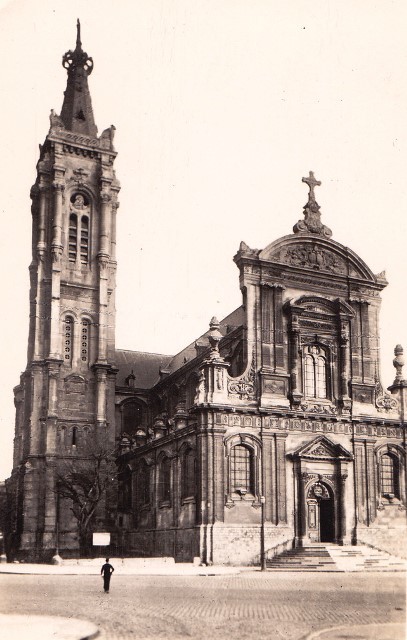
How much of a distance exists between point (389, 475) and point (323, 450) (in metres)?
4.80

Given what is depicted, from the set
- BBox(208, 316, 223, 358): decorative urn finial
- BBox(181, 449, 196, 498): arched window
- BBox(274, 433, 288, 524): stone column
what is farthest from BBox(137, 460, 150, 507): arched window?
BBox(208, 316, 223, 358): decorative urn finial

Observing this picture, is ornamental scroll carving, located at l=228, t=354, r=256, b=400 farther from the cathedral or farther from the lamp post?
the lamp post

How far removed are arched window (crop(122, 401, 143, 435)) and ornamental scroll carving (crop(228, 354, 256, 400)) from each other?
2041 cm

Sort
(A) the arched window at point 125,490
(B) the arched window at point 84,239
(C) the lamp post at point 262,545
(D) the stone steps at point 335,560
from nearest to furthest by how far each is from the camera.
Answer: (C) the lamp post at point 262,545 < (D) the stone steps at point 335,560 < (A) the arched window at point 125,490 < (B) the arched window at point 84,239

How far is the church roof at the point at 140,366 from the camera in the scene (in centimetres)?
6488

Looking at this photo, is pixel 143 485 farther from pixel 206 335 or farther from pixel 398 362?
pixel 398 362

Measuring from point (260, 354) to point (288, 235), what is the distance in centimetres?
734

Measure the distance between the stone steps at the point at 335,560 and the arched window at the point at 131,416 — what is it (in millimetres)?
23253

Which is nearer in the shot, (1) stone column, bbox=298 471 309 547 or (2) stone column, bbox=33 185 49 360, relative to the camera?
(1) stone column, bbox=298 471 309 547

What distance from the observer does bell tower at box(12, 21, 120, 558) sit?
173 ft

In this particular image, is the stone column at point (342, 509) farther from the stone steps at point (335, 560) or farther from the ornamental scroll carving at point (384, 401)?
the ornamental scroll carving at point (384, 401)

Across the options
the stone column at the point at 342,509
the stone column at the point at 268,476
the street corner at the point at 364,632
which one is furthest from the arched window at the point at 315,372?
the street corner at the point at 364,632

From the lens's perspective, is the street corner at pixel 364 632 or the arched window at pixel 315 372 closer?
the street corner at pixel 364 632

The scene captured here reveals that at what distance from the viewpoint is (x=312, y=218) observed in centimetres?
4722
